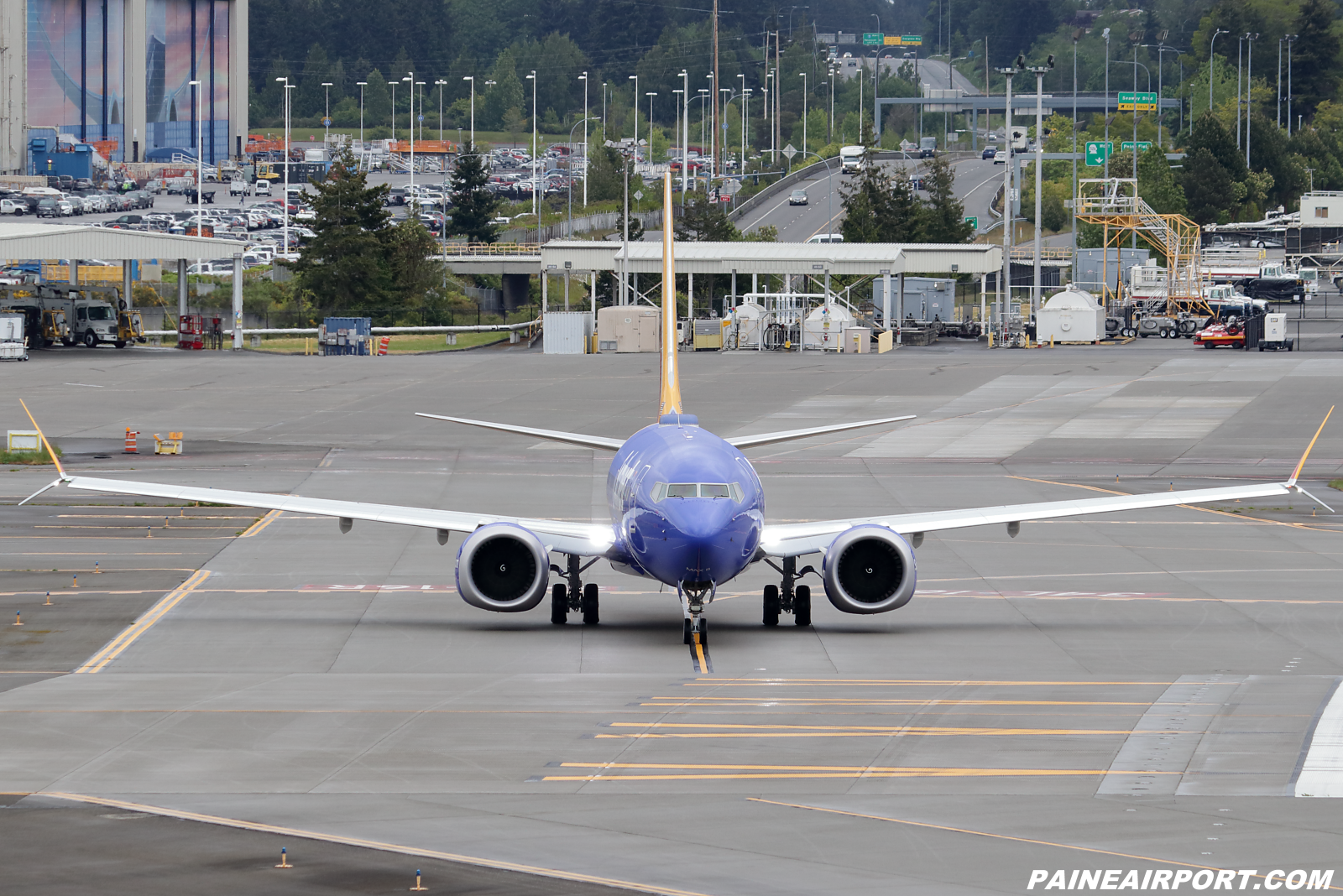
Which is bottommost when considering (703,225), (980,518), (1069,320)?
(980,518)

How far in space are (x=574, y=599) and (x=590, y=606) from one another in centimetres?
37

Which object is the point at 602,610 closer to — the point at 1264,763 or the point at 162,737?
the point at 162,737

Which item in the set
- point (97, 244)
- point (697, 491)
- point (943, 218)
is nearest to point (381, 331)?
point (97, 244)

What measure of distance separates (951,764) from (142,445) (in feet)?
172

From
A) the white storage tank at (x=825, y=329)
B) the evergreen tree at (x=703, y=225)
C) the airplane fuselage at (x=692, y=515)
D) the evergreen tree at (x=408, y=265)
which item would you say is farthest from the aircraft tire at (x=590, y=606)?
the evergreen tree at (x=703, y=225)

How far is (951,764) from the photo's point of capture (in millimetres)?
23016

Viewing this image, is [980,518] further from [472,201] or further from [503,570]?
[472,201]

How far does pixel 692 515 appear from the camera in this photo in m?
29.7

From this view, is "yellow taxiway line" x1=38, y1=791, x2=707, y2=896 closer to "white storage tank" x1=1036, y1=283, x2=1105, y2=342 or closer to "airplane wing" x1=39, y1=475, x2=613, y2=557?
"airplane wing" x1=39, y1=475, x2=613, y2=557

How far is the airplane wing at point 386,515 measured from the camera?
108ft

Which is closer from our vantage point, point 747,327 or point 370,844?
point 370,844

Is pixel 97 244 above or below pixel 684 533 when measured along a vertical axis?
above

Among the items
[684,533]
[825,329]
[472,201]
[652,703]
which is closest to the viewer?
[652,703]

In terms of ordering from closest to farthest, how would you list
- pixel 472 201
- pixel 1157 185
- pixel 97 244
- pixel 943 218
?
pixel 97 244 → pixel 943 218 → pixel 472 201 → pixel 1157 185
